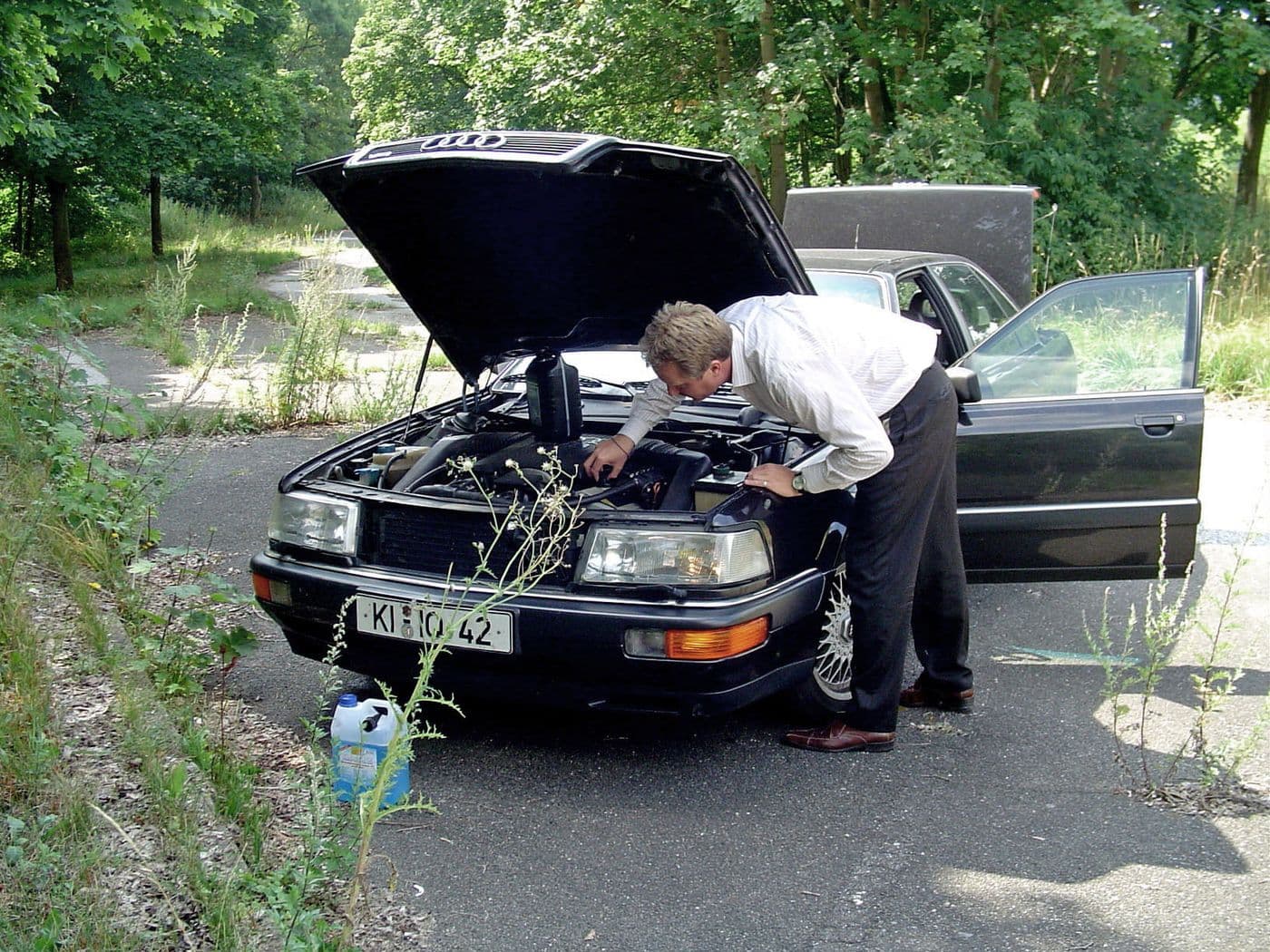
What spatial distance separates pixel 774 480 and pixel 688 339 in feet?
1.77

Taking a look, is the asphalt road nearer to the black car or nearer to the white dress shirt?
the black car

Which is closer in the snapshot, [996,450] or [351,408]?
[996,450]

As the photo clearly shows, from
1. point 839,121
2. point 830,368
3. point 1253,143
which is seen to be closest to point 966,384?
point 830,368

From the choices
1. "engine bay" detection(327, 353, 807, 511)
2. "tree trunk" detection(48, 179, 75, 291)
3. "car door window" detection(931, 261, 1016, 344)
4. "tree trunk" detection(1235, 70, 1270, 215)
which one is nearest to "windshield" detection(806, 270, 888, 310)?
"car door window" detection(931, 261, 1016, 344)

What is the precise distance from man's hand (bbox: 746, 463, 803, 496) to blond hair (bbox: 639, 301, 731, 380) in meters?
0.38

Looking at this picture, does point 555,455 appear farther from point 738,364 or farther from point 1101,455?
point 1101,455

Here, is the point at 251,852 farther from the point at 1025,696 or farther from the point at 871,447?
the point at 1025,696

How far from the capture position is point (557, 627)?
3773 millimetres

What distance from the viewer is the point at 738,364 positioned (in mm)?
4012

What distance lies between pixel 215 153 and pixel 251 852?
22.7 meters

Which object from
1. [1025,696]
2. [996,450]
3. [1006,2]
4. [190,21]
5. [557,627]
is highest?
[1006,2]

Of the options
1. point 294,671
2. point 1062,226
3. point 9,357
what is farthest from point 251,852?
point 1062,226

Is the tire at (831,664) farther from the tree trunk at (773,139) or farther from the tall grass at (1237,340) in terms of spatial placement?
the tree trunk at (773,139)

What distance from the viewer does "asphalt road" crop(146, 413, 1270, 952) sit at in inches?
126
